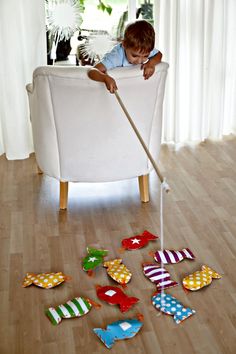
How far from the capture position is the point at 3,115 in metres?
3.99

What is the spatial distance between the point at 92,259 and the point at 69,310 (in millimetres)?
411

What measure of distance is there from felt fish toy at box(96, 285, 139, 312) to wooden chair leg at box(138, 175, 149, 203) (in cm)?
90

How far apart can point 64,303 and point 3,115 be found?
2.02 m

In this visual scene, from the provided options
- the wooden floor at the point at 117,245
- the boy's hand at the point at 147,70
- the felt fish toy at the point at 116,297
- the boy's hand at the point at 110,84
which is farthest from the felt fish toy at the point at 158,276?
the boy's hand at the point at 147,70

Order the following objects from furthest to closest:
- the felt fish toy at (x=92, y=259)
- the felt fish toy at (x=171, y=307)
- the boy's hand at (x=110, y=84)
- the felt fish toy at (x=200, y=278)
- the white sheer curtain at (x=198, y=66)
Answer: the white sheer curtain at (x=198, y=66) → the boy's hand at (x=110, y=84) → the felt fish toy at (x=92, y=259) → the felt fish toy at (x=200, y=278) → the felt fish toy at (x=171, y=307)

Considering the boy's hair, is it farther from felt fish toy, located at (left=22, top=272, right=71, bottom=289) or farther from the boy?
felt fish toy, located at (left=22, top=272, right=71, bottom=289)

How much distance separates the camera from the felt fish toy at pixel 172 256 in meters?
2.60

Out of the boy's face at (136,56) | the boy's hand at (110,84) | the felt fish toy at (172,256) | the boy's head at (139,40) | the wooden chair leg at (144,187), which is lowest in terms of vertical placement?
the felt fish toy at (172,256)

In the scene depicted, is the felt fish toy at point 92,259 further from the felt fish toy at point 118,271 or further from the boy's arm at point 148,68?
the boy's arm at point 148,68

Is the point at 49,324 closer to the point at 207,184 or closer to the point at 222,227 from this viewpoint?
the point at 222,227

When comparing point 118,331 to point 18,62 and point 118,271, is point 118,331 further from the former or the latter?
point 18,62

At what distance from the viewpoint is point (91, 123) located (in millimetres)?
2906

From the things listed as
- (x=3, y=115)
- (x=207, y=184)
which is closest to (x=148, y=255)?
(x=207, y=184)

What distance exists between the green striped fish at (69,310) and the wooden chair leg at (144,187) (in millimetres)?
1050
